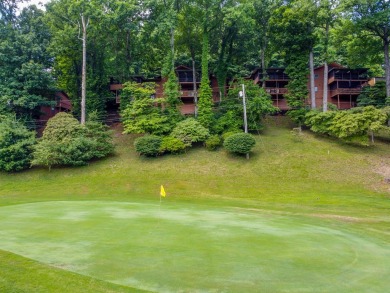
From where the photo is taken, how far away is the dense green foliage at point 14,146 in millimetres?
31297

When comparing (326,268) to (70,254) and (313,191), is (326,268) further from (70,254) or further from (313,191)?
(313,191)

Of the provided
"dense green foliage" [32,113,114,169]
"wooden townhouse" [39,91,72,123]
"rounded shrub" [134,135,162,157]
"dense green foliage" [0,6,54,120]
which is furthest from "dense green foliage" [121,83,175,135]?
"wooden townhouse" [39,91,72,123]

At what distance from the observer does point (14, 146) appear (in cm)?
3150

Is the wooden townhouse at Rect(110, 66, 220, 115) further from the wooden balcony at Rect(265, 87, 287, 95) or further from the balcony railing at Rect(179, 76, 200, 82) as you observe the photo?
the wooden balcony at Rect(265, 87, 287, 95)

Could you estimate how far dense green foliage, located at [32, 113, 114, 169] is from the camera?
31156 millimetres

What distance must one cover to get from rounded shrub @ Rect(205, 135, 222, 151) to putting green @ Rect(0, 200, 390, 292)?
74.4 ft

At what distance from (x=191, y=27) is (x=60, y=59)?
18.5m

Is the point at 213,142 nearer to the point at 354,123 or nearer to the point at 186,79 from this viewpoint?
the point at 354,123

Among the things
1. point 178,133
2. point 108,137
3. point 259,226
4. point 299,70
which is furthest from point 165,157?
point 259,226

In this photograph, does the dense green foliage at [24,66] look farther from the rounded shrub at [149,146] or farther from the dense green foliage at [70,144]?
the rounded shrub at [149,146]

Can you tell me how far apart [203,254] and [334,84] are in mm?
45254

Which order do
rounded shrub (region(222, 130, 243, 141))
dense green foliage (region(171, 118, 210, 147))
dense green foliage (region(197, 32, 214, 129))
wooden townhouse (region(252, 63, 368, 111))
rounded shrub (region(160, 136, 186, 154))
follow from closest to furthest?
rounded shrub (region(160, 136, 186, 154)), dense green foliage (region(171, 118, 210, 147)), rounded shrub (region(222, 130, 243, 141)), dense green foliage (region(197, 32, 214, 129)), wooden townhouse (region(252, 63, 368, 111))

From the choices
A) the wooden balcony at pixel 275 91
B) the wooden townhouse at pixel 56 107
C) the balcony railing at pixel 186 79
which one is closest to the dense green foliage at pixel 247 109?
the wooden balcony at pixel 275 91

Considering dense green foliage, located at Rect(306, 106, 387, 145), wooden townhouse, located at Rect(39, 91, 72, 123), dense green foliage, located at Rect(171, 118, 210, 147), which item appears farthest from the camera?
wooden townhouse, located at Rect(39, 91, 72, 123)
